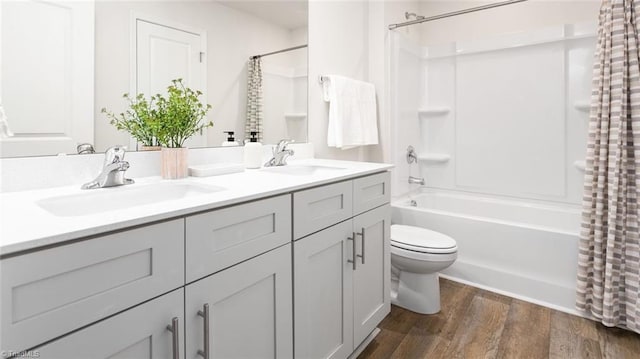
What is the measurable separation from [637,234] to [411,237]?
1123mm

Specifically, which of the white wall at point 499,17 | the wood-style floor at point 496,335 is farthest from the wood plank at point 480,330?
the white wall at point 499,17

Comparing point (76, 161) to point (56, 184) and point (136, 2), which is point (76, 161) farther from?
point (136, 2)

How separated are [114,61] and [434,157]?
271cm

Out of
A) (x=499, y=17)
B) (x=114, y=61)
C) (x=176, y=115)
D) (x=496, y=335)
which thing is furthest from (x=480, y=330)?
(x=499, y=17)

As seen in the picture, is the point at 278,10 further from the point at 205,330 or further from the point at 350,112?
the point at 205,330

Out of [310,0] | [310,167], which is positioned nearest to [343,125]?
[310,167]

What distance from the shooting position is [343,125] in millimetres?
2248

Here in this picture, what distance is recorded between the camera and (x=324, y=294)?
1348 mm

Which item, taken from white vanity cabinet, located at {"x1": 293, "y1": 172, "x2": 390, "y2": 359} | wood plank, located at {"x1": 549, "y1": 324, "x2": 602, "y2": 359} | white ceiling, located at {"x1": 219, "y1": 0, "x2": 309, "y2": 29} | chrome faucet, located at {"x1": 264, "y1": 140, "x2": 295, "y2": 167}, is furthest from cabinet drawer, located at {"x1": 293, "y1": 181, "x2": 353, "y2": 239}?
wood plank, located at {"x1": 549, "y1": 324, "x2": 602, "y2": 359}

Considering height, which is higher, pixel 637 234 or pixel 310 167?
pixel 310 167

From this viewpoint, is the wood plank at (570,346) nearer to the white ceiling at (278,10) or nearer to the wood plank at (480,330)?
the wood plank at (480,330)

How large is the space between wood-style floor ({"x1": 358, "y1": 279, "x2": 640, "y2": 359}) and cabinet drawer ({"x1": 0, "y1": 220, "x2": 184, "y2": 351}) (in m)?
1.24

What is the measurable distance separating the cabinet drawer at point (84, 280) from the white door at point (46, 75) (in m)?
0.64

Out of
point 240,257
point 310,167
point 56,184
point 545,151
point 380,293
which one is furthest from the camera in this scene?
point 545,151
